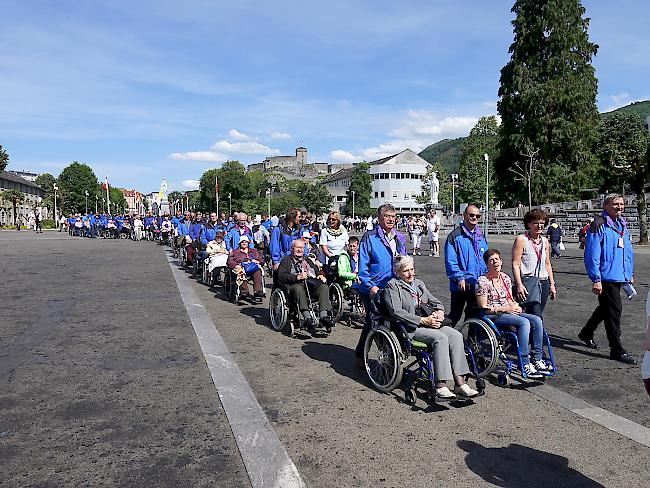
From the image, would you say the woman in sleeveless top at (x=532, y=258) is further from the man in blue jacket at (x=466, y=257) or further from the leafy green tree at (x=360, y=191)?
the leafy green tree at (x=360, y=191)

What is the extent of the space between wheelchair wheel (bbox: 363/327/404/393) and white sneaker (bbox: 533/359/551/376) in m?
1.45

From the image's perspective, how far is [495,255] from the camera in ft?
19.3

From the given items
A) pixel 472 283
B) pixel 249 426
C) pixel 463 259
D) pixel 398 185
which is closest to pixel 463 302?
pixel 472 283

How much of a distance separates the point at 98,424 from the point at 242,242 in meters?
6.36

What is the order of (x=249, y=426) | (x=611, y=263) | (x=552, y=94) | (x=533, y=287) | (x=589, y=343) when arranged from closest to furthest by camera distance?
(x=249, y=426) → (x=533, y=287) → (x=611, y=263) → (x=589, y=343) → (x=552, y=94)

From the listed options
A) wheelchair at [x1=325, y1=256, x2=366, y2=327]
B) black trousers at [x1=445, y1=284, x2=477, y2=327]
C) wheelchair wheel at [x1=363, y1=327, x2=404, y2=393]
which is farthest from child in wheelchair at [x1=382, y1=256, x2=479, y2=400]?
wheelchair at [x1=325, y1=256, x2=366, y2=327]

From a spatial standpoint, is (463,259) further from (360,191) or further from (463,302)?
(360,191)

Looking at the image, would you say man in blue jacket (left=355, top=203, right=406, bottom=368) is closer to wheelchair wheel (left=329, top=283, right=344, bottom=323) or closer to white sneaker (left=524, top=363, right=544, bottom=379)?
white sneaker (left=524, top=363, right=544, bottom=379)

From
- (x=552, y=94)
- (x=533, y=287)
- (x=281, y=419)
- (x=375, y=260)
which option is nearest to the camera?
(x=281, y=419)

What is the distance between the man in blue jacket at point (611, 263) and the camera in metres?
6.44

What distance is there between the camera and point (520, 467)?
146 inches

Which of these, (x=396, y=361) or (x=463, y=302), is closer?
(x=396, y=361)

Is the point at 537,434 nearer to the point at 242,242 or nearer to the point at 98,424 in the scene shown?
the point at 98,424

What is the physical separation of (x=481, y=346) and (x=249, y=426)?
2.55m
